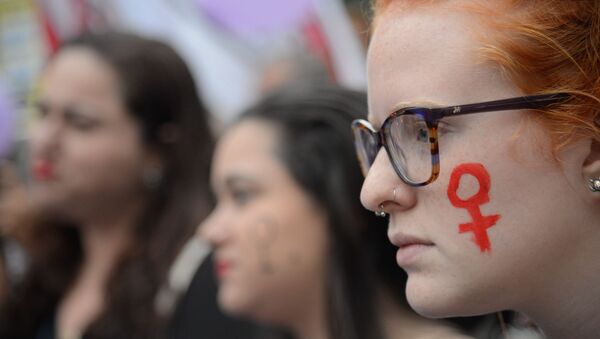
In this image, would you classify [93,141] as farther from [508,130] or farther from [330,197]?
[508,130]

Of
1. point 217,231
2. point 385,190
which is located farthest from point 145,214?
point 385,190

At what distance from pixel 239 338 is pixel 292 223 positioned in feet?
2.22

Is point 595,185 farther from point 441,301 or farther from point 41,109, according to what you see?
point 41,109

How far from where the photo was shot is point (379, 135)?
1.60 meters

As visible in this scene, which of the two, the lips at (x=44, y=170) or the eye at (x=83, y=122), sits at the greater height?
the eye at (x=83, y=122)

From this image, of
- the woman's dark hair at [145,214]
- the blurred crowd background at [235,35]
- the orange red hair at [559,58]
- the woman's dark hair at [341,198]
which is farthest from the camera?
the blurred crowd background at [235,35]

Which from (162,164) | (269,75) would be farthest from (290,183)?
(269,75)

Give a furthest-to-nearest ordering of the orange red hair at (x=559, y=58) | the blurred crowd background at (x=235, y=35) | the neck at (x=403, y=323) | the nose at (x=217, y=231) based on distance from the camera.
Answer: the blurred crowd background at (x=235, y=35) < the nose at (x=217, y=231) < the neck at (x=403, y=323) < the orange red hair at (x=559, y=58)

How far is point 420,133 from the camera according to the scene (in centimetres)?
153

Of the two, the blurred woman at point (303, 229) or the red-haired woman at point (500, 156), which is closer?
the red-haired woman at point (500, 156)

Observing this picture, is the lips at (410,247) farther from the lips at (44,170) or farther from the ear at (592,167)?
the lips at (44,170)

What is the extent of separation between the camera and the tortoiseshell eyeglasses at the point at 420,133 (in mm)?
1446

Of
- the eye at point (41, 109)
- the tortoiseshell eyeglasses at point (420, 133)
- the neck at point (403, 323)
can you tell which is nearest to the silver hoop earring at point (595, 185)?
the tortoiseshell eyeglasses at point (420, 133)

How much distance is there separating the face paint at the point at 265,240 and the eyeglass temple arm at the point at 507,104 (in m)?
1.34
